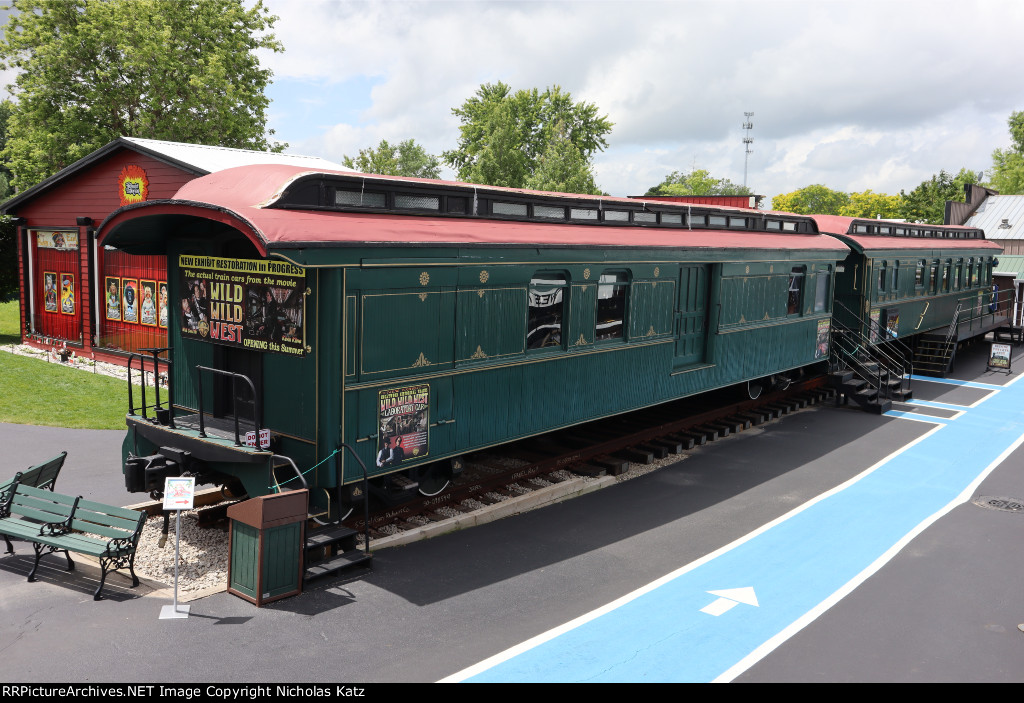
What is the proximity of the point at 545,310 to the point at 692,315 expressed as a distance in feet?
13.4

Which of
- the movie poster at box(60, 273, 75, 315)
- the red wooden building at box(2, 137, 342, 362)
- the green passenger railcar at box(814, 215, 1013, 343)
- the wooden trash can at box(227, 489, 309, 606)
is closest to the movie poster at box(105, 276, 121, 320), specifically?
the red wooden building at box(2, 137, 342, 362)

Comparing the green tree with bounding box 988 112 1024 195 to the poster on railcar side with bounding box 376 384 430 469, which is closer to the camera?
the poster on railcar side with bounding box 376 384 430 469

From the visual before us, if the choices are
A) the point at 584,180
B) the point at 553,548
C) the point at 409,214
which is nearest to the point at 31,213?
the point at 409,214

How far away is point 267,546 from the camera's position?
285 inches

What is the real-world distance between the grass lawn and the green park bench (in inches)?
245

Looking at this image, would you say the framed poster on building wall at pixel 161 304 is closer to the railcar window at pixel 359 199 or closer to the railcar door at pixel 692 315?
the railcar window at pixel 359 199

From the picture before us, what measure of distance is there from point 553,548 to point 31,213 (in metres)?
21.5

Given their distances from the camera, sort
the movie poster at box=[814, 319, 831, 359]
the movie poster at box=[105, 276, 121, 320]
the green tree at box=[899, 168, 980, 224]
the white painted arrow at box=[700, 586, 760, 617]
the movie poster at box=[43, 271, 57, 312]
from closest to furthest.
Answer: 1. the white painted arrow at box=[700, 586, 760, 617]
2. the movie poster at box=[814, 319, 831, 359]
3. the movie poster at box=[105, 276, 121, 320]
4. the movie poster at box=[43, 271, 57, 312]
5. the green tree at box=[899, 168, 980, 224]

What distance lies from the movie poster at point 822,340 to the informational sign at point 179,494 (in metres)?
14.6

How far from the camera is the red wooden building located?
62.5ft

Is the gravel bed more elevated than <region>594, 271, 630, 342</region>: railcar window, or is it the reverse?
<region>594, 271, 630, 342</region>: railcar window

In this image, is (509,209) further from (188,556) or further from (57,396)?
(57,396)

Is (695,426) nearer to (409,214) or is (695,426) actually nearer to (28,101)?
(409,214)

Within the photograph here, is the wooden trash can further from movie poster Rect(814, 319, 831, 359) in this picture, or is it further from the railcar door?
movie poster Rect(814, 319, 831, 359)
